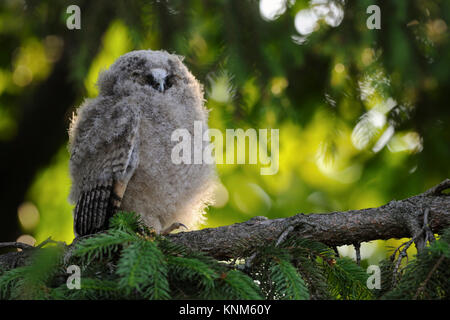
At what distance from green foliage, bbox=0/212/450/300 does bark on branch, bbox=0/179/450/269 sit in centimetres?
13

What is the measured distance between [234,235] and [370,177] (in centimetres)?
185

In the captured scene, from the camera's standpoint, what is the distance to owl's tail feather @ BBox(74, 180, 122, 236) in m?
2.33

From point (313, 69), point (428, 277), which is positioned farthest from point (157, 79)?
point (428, 277)

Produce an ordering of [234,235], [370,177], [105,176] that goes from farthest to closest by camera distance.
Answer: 1. [370,177]
2. [105,176]
3. [234,235]

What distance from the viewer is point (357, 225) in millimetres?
1843

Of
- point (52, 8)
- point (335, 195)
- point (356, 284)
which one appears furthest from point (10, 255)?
point (335, 195)

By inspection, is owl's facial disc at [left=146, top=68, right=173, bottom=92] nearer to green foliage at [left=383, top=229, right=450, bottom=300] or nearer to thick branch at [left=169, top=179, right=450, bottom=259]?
thick branch at [left=169, top=179, right=450, bottom=259]

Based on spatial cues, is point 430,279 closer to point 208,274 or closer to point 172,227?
point 208,274

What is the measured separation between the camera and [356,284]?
1.65m

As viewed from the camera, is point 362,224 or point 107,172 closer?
point 362,224

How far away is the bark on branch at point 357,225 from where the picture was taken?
1.77 m

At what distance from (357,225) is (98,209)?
47.0 inches
